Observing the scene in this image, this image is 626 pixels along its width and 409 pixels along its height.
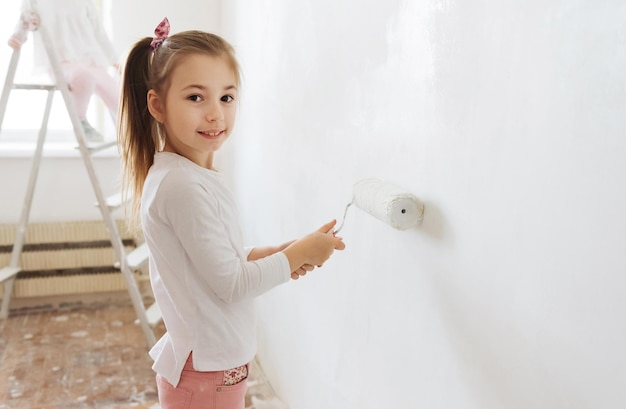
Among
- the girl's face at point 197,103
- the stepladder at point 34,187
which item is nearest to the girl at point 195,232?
the girl's face at point 197,103

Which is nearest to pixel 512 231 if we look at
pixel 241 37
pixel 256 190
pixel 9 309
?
pixel 256 190

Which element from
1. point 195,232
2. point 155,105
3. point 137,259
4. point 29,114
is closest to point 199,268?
point 195,232

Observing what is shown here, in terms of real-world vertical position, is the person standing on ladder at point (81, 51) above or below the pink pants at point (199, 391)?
above

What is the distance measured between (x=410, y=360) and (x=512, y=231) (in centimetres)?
41

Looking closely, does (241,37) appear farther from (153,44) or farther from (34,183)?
(153,44)

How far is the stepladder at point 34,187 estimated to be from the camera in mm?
2270

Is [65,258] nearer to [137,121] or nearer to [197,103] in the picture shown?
[137,121]

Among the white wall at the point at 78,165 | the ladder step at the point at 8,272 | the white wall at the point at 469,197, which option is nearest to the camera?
the white wall at the point at 469,197

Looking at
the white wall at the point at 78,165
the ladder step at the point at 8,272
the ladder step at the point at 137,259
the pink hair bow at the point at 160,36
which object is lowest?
the ladder step at the point at 8,272

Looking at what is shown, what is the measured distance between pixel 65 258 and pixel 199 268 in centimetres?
208

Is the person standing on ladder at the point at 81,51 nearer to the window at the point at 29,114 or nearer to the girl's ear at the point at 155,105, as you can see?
the window at the point at 29,114

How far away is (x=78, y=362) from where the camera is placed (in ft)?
7.75

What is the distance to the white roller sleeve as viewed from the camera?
1037 millimetres

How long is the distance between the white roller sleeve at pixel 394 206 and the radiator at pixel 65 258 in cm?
190
